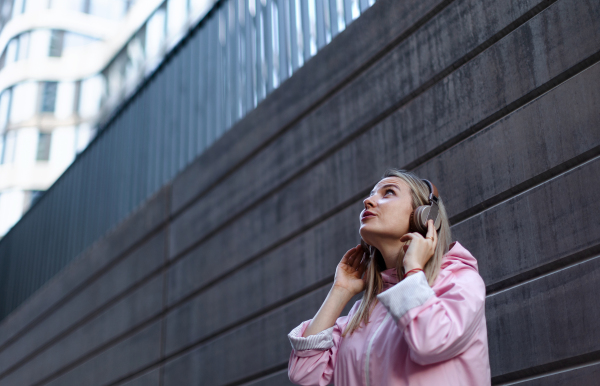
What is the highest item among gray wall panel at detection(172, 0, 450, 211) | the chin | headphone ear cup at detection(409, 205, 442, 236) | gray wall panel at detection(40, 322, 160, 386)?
gray wall panel at detection(172, 0, 450, 211)

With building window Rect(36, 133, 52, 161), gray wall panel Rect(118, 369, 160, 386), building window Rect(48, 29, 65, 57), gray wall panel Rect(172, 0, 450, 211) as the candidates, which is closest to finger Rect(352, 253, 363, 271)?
gray wall panel Rect(172, 0, 450, 211)

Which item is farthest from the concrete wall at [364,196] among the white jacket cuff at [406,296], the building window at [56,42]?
the building window at [56,42]

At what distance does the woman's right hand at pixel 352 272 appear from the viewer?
2771 millimetres

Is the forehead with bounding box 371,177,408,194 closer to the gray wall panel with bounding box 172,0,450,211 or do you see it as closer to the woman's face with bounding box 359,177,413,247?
the woman's face with bounding box 359,177,413,247

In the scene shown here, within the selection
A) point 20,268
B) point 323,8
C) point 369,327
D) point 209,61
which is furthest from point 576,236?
point 20,268

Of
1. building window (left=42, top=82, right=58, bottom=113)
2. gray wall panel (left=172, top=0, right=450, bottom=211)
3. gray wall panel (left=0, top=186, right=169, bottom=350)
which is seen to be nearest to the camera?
gray wall panel (left=172, top=0, right=450, bottom=211)

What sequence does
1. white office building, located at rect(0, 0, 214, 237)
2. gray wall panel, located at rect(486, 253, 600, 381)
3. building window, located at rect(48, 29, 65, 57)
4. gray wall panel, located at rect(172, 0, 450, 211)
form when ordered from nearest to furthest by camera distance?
gray wall panel, located at rect(486, 253, 600, 381), gray wall panel, located at rect(172, 0, 450, 211), white office building, located at rect(0, 0, 214, 237), building window, located at rect(48, 29, 65, 57)

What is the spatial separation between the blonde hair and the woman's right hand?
0.04 m

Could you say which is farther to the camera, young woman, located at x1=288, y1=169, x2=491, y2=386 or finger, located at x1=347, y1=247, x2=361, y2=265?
finger, located at x1=347, y1=247, x2=361, y2=265

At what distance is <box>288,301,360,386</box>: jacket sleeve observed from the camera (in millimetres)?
2574

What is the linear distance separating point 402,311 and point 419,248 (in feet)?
1.04

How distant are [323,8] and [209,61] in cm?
202

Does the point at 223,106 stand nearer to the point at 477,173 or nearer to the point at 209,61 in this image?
the point at 209,61

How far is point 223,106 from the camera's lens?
22.4ft
